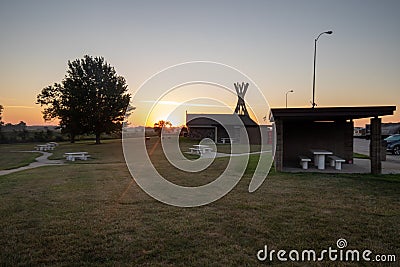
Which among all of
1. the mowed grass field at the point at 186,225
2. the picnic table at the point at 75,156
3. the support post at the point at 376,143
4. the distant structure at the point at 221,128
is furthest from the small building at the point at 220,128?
the mowed grass field at the point at 186,225

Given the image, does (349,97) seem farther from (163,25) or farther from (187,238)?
(187,238)

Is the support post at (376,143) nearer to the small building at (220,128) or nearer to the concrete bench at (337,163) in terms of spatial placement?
the concrete bench at (337,163)

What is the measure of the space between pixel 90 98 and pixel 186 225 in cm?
3438

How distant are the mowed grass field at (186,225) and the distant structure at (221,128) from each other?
86.2 feet

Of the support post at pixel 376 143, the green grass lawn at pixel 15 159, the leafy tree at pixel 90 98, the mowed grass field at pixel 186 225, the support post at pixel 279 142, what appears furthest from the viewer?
the leafy tree at pixel 90 98

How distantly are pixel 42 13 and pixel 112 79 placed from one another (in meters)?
27.5

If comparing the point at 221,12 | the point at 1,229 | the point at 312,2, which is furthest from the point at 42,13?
the point at 312,2

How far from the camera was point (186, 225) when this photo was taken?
Result: 501 centimetres

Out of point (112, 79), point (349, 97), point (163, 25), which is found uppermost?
point (112, 79)

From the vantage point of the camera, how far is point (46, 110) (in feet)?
136
